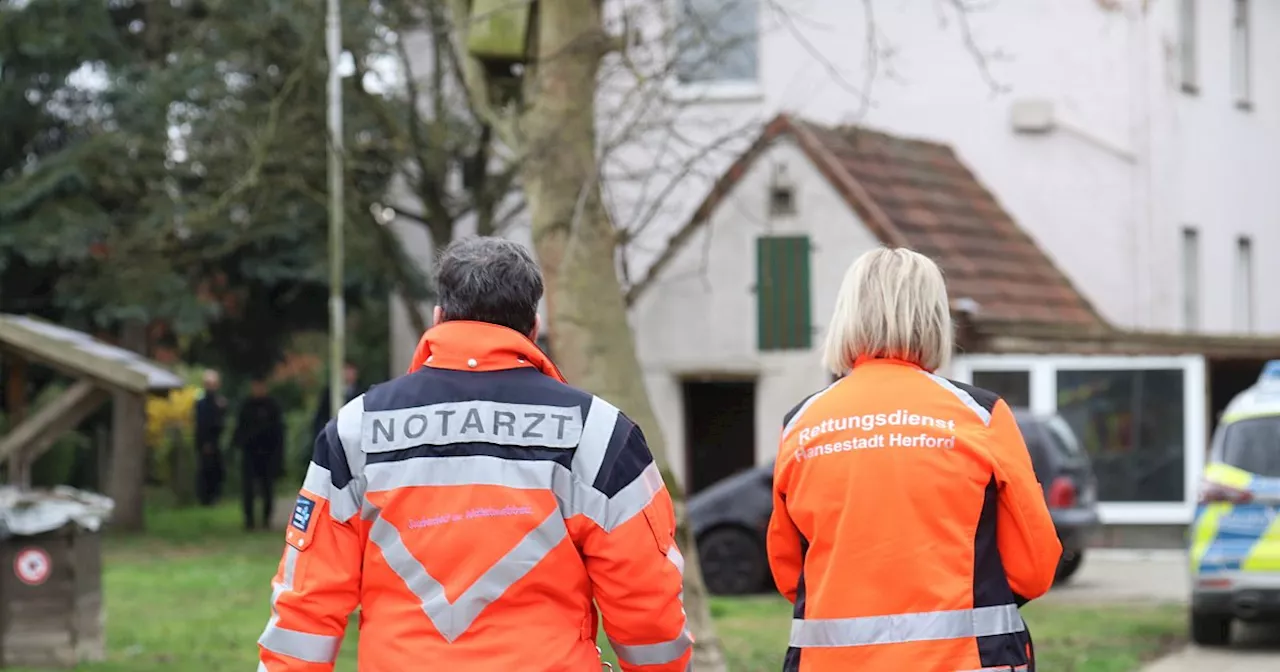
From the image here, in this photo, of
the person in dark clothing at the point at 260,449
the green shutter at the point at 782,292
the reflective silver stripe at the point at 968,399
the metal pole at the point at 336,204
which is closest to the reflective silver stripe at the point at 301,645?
the reflective silver stripe at the point at 968,399

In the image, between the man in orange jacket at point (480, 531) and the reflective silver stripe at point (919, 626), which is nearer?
the man in orange jacket at point (480, 531)

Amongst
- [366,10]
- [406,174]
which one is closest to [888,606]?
[406,174]

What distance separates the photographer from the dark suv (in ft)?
57.4

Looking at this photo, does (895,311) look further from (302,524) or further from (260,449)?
(260,449)

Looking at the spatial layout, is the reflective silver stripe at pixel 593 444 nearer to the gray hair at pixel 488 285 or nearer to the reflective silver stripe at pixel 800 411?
the gray hair at pixel 488 285

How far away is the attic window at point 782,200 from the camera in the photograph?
2280 centimetres

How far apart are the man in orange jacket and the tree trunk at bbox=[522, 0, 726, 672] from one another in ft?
20.3

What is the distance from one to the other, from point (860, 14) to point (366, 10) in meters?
7.70

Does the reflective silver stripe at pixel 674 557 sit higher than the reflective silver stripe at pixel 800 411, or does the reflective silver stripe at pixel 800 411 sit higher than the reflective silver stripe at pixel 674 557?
the reflective silver stripe at pixel 800 411

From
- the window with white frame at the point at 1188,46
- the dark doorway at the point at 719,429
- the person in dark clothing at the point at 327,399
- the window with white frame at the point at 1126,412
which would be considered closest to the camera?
the window with white frame at the point at 1126,412

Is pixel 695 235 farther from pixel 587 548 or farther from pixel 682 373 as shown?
pixel 587 548

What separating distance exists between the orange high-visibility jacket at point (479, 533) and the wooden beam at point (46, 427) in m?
8.43

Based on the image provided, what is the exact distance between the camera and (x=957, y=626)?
14.4ft

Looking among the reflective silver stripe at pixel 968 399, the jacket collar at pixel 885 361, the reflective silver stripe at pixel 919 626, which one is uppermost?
the jacket collar at pixel 885 361
